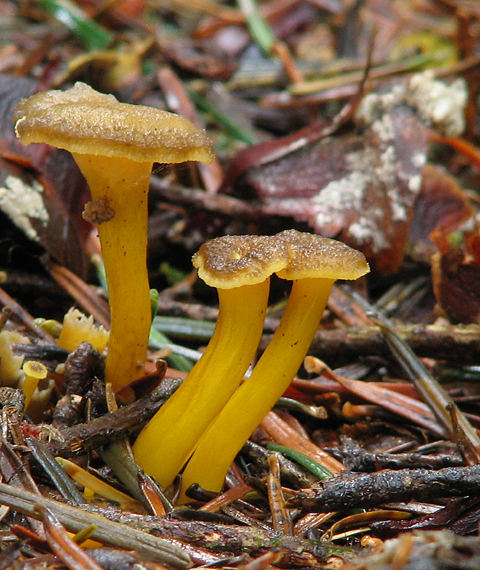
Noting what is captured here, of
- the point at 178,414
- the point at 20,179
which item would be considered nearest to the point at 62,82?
the point at 20,179

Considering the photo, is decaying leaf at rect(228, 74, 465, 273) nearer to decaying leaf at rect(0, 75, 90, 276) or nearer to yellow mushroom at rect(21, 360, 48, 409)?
decaying leaf at rect(0, 75, 90, 276)

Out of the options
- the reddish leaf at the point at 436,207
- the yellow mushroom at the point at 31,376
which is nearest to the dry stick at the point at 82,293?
the yellow mushroom at the point at 31,376

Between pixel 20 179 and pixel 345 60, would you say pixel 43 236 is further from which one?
pixel 345 60

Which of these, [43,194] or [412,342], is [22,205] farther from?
[412,342]

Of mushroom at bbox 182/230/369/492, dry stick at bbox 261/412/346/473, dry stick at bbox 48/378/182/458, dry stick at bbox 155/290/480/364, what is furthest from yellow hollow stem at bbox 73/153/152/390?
dry stick at bbox 155/290/480/364

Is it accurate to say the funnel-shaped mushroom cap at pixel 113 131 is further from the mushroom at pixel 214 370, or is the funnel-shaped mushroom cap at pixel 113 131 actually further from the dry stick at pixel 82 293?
the dry stick at pixel 82 293

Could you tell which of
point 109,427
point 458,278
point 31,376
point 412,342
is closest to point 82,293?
point 31,376
